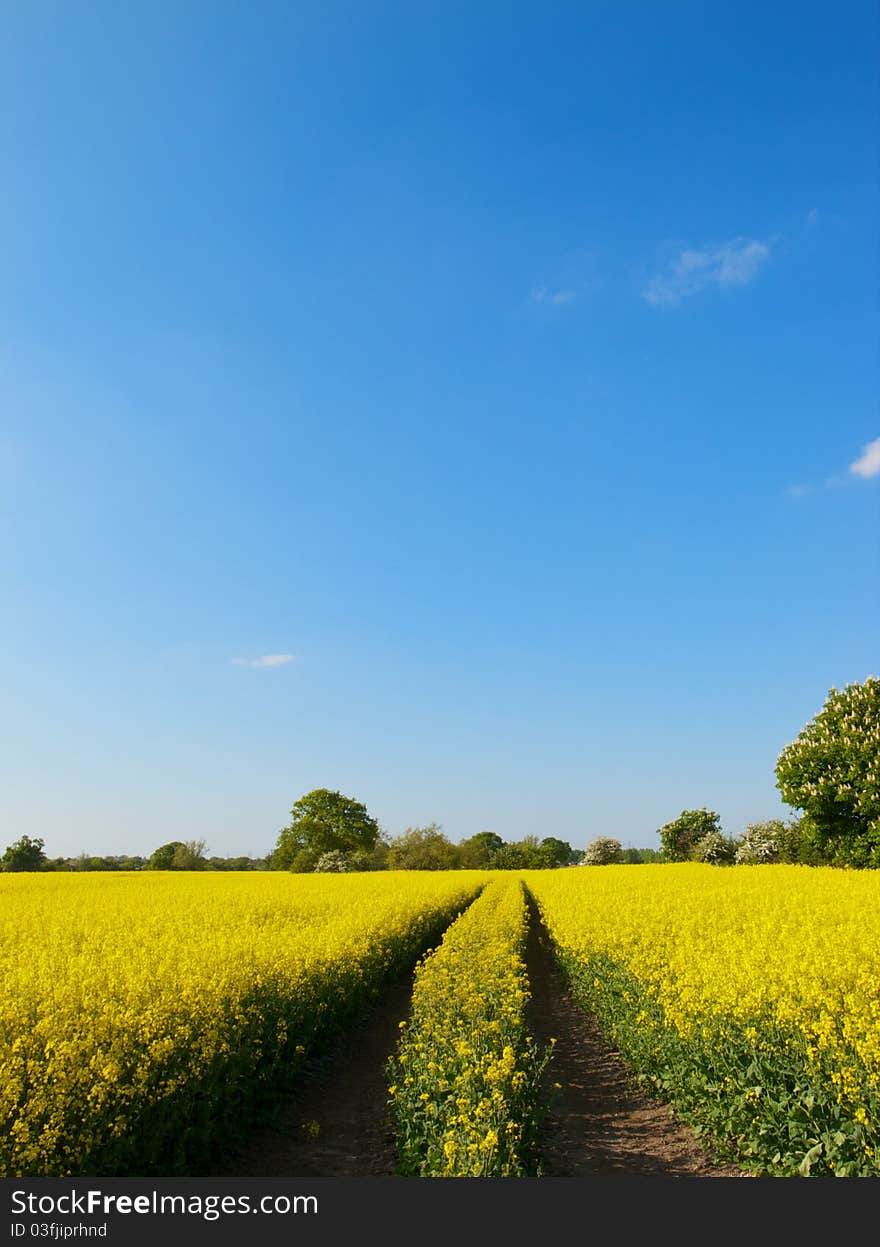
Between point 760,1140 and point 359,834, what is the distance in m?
73.0

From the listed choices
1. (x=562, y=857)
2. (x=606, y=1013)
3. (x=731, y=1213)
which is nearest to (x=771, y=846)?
(x=606, y=1013)

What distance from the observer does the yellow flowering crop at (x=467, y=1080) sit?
509 centimetres

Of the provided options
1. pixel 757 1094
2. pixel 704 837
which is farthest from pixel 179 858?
pixel 757 1094

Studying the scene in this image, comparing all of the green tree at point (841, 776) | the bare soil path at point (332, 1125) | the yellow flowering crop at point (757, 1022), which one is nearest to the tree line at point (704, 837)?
the green tree at point (841, 776)

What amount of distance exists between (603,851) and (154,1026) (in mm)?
68838

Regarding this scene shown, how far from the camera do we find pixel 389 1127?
Result: 8.27 meters

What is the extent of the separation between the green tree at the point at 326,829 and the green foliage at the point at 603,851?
23573mm

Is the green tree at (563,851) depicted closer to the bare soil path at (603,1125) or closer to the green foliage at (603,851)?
the green foliage at (603,851)

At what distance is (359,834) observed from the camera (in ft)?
248

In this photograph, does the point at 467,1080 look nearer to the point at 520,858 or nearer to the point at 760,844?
the point at 760,844

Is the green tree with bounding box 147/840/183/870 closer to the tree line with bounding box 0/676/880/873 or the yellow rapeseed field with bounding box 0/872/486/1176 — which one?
the tree line with bounding box 0/676/880/873

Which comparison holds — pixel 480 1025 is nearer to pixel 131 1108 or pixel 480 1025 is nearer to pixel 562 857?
pixel 131 1108

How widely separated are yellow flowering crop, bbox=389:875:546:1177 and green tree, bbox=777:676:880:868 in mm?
25594

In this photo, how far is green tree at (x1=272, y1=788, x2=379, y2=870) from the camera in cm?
7550
